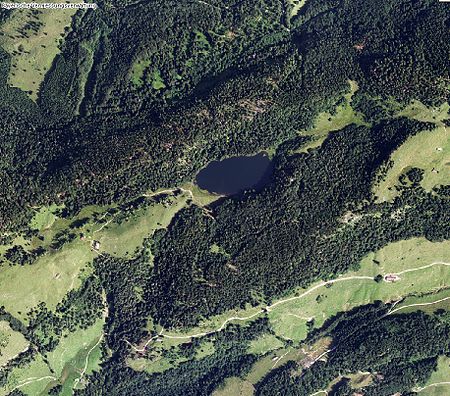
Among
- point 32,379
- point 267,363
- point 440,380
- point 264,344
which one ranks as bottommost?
point 440,380

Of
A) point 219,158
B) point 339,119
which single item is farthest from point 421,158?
point 219,158

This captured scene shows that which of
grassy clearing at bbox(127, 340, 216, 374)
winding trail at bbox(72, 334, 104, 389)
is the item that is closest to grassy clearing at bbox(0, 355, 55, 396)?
winding trail at bbox(72, 334, 104, 389)

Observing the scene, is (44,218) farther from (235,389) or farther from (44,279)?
(235,389)

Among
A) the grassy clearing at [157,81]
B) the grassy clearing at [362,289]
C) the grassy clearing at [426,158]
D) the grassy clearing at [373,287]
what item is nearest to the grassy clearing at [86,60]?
the grassy clearing at [157,81]

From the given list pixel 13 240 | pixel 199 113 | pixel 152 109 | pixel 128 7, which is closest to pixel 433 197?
pixel 199 113

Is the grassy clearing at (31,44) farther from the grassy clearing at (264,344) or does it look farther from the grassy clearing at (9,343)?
the grassy clearing at (264,344)

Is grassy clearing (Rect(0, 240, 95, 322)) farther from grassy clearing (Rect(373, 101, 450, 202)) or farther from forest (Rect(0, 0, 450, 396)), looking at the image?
grassy clearing (Rect(373, 101, 450, 202))

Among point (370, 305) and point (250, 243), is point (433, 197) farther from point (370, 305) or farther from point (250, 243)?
point (250, 243)
